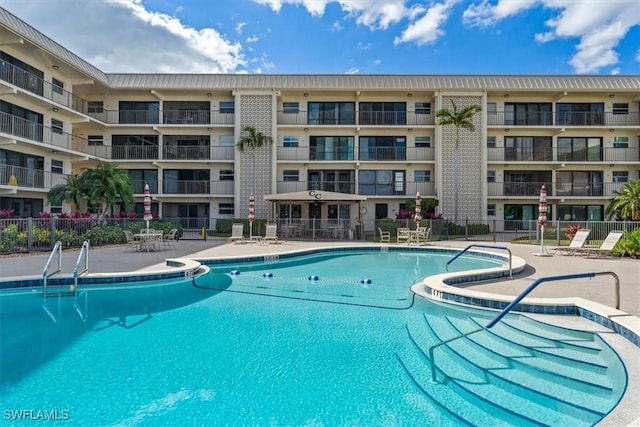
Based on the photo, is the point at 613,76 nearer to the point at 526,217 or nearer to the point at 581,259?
the point at 526,217

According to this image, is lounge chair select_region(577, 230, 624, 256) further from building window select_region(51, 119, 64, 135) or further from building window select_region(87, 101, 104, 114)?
A: building window select_region(87, 101, 104, 114)

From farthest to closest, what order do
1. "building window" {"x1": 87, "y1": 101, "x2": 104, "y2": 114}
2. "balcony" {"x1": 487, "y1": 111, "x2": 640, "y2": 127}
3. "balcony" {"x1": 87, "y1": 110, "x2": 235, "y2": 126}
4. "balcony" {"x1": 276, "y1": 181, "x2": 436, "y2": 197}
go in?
"building window" {"x1": 87, "y1": 101, "x2": 104, "y2": 114} < "balcony" {"x1": 87, "y1": 110, "x2": 235, "y2": 126} < "balcony" {"x1": 487, "y1": 111, "x2": 640, "y2": 127} < "balcony" {"x1": 276, "y1": 181, "x2": 436, "y2": 197}

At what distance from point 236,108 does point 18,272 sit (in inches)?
776

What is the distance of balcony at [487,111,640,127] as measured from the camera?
27078mm

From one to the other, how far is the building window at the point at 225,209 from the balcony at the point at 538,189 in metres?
19.3

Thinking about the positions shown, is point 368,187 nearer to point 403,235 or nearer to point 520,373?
point 403,235

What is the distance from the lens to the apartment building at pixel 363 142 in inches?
1044

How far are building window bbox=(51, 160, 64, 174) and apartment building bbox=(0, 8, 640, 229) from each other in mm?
1373

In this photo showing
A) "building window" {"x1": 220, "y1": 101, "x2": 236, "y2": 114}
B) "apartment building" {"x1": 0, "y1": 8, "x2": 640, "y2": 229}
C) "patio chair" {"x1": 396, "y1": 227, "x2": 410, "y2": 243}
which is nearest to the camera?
"patio chair" {"x1": 396, "y1": 227, "x2": 410, "y2": 243}

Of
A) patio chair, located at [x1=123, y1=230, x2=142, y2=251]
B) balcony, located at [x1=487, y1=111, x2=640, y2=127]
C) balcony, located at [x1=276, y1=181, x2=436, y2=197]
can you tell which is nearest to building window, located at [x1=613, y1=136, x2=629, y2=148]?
balcony, located at [x1=487, y1=111, x2=640, y2=127]

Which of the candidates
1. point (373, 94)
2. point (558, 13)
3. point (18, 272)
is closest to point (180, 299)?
point (18, 272)

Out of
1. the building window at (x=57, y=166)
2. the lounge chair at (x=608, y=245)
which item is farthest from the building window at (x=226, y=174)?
the lounge chair at (x=608, y=245)

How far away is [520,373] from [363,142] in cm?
2487

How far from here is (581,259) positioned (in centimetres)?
1342
